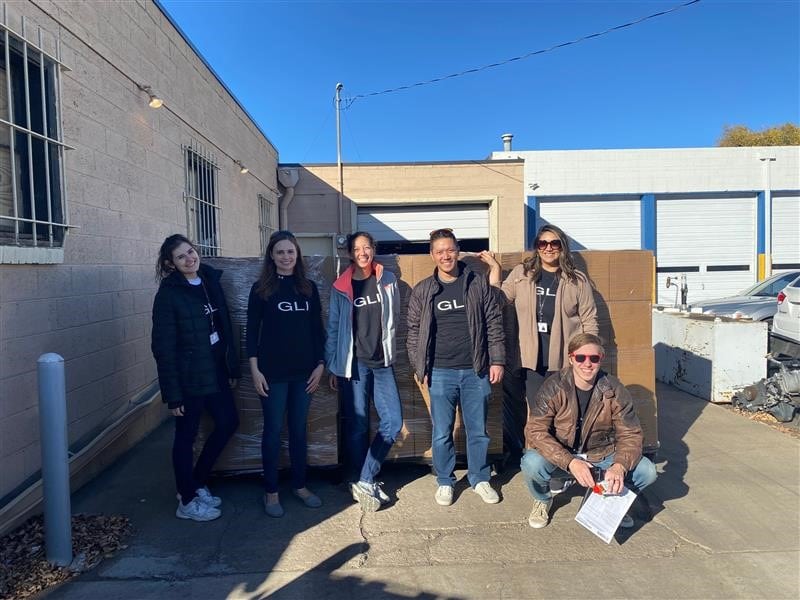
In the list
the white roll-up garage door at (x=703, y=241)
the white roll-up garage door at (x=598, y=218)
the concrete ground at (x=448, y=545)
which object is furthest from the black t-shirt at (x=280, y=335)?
the white roll-up garage door at (x=703, y=241)

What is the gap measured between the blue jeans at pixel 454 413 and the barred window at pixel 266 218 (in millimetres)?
8357

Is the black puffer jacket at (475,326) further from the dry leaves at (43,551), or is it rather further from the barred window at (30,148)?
the barred window at (30,148)

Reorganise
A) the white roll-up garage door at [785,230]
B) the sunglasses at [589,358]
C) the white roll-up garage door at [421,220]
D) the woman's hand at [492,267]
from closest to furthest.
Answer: the sunglasses at [589,358]
the woman's hand at [492,267]
the white roll-up garage door at [421,220]
the white roll-up garage door at [785,230]

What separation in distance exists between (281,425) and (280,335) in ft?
2.04

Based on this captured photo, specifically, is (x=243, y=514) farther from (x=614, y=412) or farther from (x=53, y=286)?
(x=614, y=412)

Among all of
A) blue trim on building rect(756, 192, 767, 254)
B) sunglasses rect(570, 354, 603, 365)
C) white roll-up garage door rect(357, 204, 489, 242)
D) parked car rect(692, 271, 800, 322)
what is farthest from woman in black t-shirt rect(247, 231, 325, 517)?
blue trim on building rect(756, 192, 767, 254)

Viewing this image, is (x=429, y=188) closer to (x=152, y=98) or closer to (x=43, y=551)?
(x=152, y=98)

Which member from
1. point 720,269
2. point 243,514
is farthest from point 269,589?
point 720,269

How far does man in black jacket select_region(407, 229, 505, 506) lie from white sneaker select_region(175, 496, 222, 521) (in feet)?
4.92

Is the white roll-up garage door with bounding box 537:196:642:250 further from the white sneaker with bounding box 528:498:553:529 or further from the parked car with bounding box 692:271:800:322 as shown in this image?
the white sneaker with bounding box 528:498:553:529

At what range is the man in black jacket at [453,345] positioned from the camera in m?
3.59

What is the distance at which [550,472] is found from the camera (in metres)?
3.30

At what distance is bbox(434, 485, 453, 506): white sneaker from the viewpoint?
145 inches

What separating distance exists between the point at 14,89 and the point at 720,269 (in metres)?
19.9
